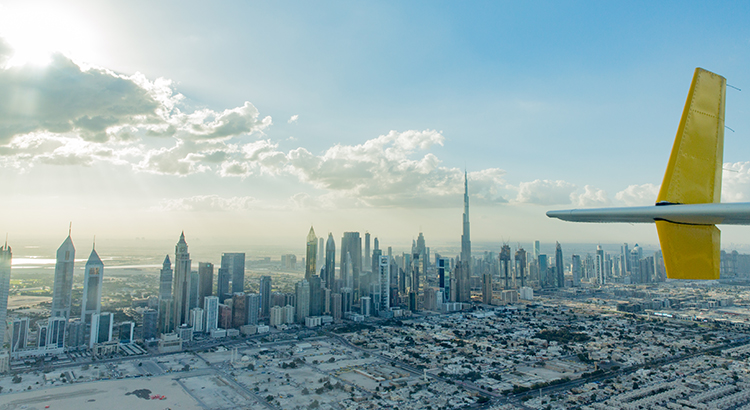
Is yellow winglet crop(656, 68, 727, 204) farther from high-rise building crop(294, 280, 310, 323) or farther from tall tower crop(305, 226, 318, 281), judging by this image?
tall tower crop(305, 226, 318, 281)

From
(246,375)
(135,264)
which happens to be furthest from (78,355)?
(135,264)

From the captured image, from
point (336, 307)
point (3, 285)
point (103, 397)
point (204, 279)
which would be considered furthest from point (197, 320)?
point (103, 397)

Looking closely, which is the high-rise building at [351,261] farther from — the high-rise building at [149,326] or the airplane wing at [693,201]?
the airplane wing at [693,201]

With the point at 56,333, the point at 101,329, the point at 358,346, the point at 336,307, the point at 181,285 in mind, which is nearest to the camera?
the point at 56,333

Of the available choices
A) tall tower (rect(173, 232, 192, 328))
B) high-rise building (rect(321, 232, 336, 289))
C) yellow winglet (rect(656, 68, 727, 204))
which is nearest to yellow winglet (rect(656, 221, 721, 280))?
yellow winglet (rect(656, 68, 727, 204))

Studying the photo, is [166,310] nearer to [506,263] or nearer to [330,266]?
[330,266]

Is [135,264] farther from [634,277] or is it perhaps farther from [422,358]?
[634,277]

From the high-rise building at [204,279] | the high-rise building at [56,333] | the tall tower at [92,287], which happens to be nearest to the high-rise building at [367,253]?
the high-rise building at [204,279]
